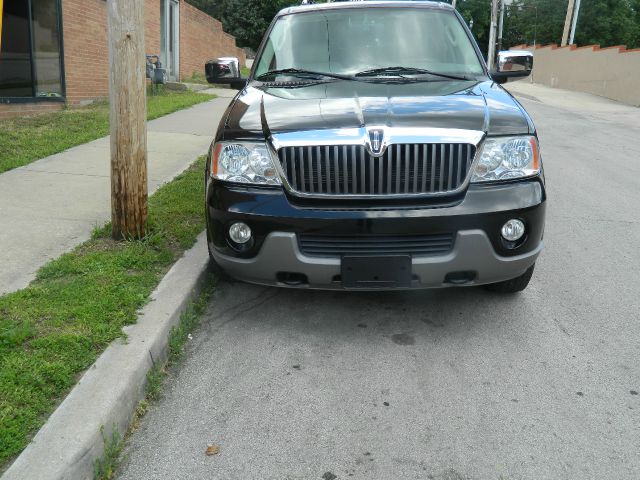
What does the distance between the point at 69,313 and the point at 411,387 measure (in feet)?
6.22

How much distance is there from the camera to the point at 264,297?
4.37 meters

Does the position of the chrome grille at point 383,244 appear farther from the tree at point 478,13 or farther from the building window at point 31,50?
A: the tree at point 478,13

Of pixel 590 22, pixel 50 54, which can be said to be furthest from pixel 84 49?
pixel 590 22

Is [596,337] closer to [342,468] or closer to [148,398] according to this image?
[342,468]

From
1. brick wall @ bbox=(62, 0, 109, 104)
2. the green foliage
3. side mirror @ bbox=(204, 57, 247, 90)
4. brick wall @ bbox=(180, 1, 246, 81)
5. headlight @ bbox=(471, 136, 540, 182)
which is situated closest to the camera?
headlight @ bbox=(471, 136, 540, 182)

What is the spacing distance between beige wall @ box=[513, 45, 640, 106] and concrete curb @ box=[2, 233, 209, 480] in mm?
25580

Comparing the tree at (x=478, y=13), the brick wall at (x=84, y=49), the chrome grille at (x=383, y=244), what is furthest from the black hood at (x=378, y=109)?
the tree at (x=478, y=13)

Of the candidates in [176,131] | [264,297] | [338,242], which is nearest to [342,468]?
[338,242]

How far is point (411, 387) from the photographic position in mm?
3240

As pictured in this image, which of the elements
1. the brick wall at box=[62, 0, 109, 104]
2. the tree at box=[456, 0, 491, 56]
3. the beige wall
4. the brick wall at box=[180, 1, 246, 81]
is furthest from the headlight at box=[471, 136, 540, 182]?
the tree at box=[456, 0, 491, 56]

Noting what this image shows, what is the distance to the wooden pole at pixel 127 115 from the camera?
4.37 metres

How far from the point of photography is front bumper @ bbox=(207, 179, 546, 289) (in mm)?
3443

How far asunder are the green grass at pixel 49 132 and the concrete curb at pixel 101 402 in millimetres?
4485

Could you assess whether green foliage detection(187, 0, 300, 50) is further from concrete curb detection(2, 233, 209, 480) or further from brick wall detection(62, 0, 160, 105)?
concrete curb detection(2, 233, 209, 480)
